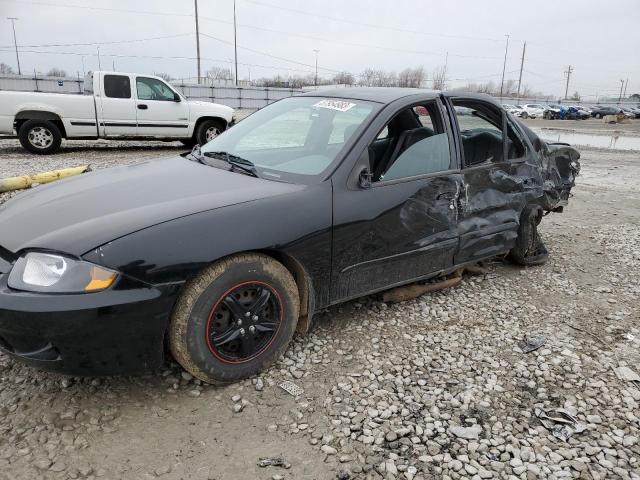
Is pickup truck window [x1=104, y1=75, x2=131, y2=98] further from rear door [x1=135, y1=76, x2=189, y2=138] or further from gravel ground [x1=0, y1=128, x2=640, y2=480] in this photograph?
gravel ground [x1=0, y1=128, x2=640, y2=480]

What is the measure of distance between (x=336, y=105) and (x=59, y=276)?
2140 millimetres

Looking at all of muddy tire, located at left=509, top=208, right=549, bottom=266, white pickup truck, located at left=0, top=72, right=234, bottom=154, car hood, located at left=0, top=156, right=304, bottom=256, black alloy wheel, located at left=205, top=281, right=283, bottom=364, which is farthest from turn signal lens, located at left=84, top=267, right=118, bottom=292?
white pickup truck, located at left=0, top=72, right=234, bottom=154

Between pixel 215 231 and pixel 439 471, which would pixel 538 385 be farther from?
pixel 215 231

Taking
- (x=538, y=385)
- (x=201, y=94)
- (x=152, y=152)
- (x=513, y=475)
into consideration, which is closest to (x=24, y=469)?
(x=513, y=475)

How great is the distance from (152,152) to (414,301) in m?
9.49

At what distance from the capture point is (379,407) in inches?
97.5

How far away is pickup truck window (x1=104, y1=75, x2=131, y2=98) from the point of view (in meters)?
10.6

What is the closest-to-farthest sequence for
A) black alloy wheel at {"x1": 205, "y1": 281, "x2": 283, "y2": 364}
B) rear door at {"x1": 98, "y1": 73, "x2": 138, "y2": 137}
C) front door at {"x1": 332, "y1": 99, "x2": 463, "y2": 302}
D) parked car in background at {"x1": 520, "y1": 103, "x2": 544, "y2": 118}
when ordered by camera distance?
black alloy wheel at {"x1": 205, "y1": 281, "x2": 283, "y2": 364}
front door at {"x1": 332, "y1": 99, "x2": 463, "y2": 302}
rear door at {"x1": 98, "y1": 73, "x2": 138, "y2": 137}
parked car in background at {"x1": 520, "y1": 103, "x2": 544, "y2": 118}

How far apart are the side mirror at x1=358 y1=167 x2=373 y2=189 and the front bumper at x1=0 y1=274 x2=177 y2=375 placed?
50.2 inches

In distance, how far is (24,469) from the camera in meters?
1.99

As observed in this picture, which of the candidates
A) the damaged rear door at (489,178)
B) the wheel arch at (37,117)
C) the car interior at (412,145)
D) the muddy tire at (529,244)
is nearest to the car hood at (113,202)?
the car interior at (412,145)

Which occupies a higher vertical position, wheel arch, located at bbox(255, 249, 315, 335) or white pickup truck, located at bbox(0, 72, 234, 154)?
white pickup truck, located at bbox(0, 72, 234, 154)

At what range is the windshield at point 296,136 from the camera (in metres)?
2.99

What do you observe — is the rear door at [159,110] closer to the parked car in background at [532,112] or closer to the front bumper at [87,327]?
the front bumper at [87,327]
